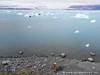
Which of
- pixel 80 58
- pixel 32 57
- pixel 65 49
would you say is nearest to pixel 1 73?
pixel 32 57

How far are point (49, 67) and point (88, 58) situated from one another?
3.61 m

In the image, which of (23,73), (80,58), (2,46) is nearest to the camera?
(23,73)

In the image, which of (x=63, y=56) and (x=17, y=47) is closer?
(x=63, y=56)

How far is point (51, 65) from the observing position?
13.2 m

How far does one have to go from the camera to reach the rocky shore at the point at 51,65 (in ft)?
40.0

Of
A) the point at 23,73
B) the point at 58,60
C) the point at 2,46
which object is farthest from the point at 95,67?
the point at 2,46

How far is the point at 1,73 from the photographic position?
11.8 m

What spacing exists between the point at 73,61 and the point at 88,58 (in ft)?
4.49

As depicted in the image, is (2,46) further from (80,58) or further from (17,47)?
(80,58)

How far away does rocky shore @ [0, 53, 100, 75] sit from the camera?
1220 cm

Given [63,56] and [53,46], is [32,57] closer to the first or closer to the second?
[63,56]

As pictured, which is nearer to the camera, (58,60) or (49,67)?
(49,67)

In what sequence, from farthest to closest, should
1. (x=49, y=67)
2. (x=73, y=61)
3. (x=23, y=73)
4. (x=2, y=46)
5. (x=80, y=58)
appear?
1. (x=2, y=46)
2. (x=80, y=58)
3. (x=73, y=61)
4. (x=49, y=67)
5. (x=23, y=73)

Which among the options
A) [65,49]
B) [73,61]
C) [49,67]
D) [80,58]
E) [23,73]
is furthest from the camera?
[65,49]
